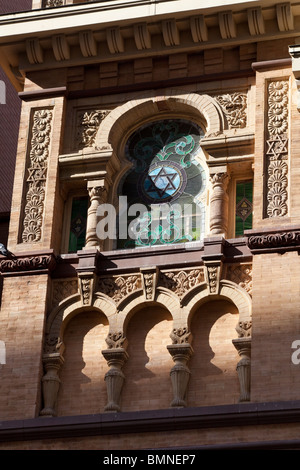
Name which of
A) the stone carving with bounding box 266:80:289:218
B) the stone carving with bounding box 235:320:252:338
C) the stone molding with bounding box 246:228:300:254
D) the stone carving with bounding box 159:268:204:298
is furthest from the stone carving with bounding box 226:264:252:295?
the stone carving with bounding box 266:80:289:218

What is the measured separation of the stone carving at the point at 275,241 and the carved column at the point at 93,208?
2599mm

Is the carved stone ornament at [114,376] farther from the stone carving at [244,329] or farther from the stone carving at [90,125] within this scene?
the stone carving at [90,125]

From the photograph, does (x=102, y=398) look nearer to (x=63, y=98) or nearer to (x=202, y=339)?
(x=202, y=339)

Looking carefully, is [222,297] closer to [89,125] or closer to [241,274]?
[241,274]

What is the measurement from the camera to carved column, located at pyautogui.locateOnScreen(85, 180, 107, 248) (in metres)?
22.1

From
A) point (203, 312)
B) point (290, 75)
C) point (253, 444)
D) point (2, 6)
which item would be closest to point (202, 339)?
point (203, 312)

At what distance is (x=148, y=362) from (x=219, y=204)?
9.01 ft

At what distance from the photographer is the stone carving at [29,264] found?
21734mm

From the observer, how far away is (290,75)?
22406 mm

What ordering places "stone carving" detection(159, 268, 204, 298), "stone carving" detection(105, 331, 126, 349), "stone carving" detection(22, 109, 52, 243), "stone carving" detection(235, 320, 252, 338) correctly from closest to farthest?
"stone carving" detection(235, 320, 252, 338) → "stone carving" detection(105, 331, 126, 349) → "stone carving" detection(159, 268, 204, 298) → "stone carving" detection(22, 109, 52, 243)

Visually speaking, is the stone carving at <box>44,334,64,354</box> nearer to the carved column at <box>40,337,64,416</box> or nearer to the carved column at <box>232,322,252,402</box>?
the carved column at <box>40,337,64,416</box>

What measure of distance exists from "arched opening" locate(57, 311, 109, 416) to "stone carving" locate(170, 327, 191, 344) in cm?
111

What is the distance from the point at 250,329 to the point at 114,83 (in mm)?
5274

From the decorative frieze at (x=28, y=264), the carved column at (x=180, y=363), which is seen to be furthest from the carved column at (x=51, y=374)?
the carved column at (x=180, y=363)
